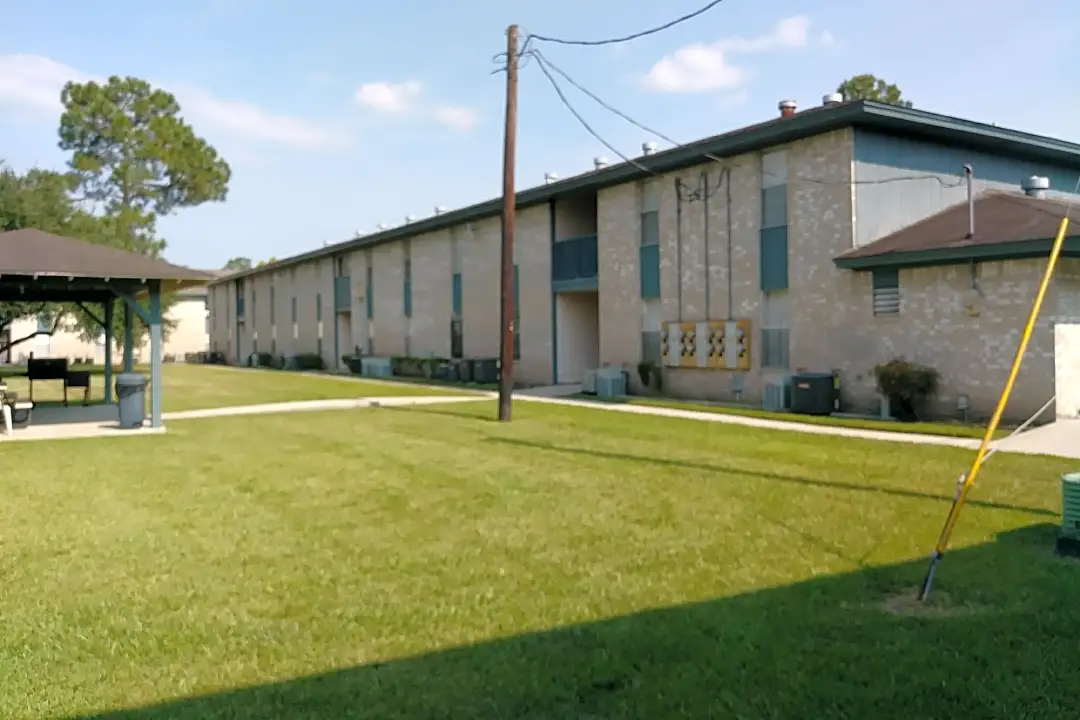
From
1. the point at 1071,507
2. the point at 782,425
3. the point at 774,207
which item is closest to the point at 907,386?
the point at 782,425

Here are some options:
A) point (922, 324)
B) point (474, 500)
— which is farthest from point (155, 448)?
point (922, 324)

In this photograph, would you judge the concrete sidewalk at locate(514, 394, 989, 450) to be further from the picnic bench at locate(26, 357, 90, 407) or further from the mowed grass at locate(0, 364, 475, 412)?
the picnic bench at locate(26, 357, 90, 407)

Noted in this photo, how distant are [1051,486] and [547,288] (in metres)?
20.3

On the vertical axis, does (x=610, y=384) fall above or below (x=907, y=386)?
below

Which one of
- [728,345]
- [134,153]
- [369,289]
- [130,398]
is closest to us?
[130,398]

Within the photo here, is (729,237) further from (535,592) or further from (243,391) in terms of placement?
(535,592)

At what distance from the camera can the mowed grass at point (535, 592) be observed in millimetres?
4605

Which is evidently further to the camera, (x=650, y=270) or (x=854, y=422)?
(x=650, y=270)

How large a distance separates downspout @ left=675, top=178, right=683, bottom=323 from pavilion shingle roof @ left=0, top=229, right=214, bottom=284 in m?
11.4

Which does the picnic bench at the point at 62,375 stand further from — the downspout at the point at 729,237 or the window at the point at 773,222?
the window at the point at 773,222

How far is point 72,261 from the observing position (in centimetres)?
1664

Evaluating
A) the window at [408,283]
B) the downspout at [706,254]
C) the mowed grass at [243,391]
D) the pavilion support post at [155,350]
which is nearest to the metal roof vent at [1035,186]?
the downspout at [706,254]

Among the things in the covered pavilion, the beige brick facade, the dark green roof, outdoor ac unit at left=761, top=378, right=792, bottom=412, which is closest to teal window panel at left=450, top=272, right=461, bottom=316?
the beige brick facade

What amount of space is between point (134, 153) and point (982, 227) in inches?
1885
